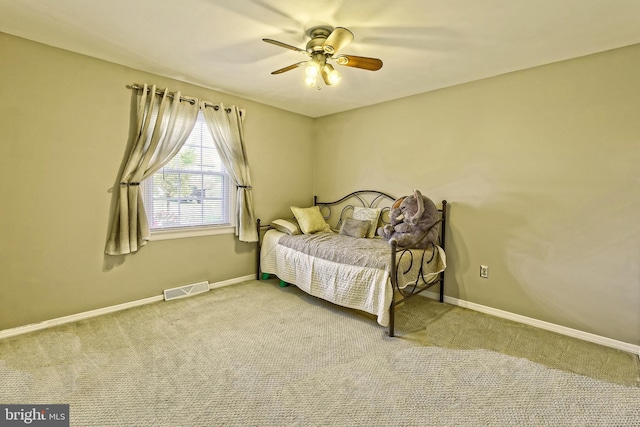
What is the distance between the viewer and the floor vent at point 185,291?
3245mm

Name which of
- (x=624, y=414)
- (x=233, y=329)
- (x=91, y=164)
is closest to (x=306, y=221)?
(x=233, y=329)

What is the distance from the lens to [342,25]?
7.02ft

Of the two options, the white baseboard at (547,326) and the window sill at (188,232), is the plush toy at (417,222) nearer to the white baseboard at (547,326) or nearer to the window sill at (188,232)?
the white baseboard at (547,326)

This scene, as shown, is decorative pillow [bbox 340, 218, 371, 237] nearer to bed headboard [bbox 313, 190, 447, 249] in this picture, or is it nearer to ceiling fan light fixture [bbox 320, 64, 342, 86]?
bed headboard [bbox 313, 190, 447, 249]

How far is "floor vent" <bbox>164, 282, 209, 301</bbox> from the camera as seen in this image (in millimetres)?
3245

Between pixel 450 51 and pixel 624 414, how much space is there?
2666 millimetres

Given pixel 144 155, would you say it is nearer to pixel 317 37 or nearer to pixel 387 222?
pixel 317 37

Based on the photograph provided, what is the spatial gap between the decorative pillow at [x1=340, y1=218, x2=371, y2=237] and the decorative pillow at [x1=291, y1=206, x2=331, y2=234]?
1.08 ft

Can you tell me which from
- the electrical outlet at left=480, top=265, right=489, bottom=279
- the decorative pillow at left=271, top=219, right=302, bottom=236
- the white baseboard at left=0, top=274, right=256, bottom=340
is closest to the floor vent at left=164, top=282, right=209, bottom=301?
the white baseboard at left=0, top=274, right=256, bottom=340

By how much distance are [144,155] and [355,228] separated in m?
2.42

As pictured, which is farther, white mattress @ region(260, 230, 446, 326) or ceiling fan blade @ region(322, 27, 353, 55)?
white mattress @ region(260, 230, 446, 326)

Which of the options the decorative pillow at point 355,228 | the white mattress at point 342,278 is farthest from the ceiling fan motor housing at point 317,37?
the decorative pillow at point 355,228

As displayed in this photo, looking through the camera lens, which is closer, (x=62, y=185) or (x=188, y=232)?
(x=62, y=185)

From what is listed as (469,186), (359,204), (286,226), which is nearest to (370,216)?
(359,204)
